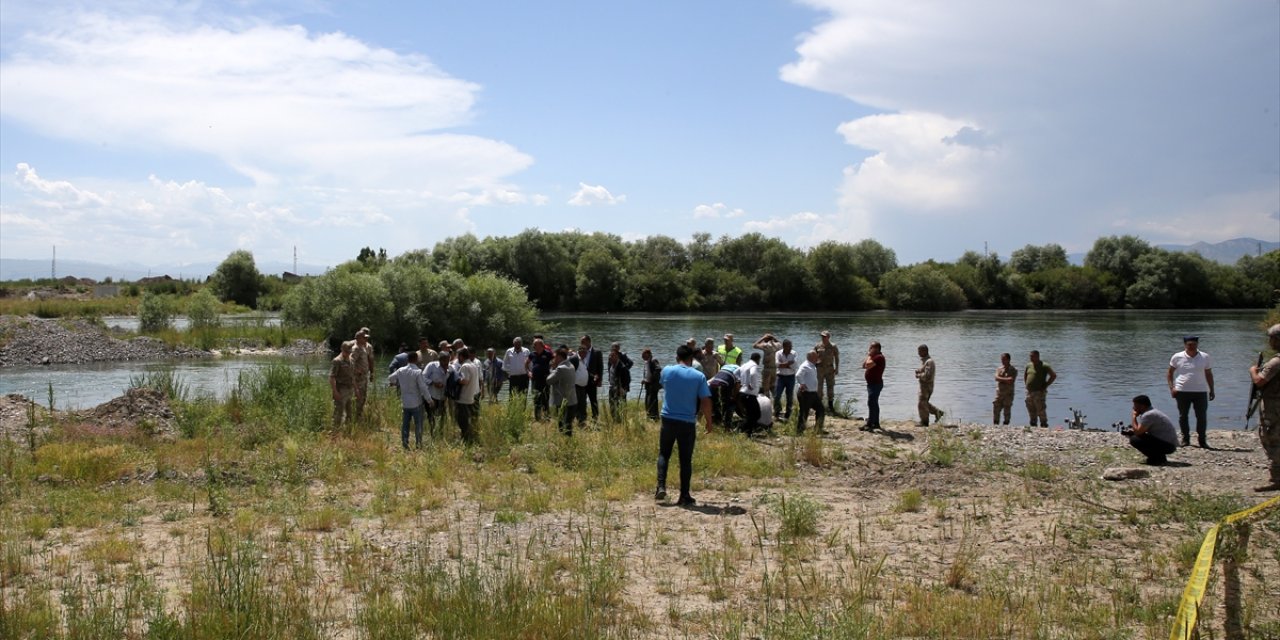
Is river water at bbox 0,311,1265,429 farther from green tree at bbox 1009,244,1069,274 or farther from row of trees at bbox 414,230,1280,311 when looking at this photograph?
green tree at bbox 1009,244,1069,274

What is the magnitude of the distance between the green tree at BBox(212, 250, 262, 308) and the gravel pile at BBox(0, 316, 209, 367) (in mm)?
48612

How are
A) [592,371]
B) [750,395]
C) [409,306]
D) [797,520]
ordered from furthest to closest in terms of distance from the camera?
[409,306]
[592,371]
[750,395]
[797,520]

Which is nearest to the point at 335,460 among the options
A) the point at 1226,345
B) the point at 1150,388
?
the point at 1150,388

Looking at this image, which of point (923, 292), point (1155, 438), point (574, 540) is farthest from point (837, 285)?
point (574, 540)

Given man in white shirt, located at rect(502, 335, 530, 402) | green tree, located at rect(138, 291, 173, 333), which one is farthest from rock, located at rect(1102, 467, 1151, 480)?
green tree, located at rect(138, 291, 173, 333)

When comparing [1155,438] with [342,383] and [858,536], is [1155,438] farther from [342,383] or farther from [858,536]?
[342,383]

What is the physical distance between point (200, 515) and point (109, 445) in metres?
4.58

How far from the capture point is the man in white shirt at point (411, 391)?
13.1 meters

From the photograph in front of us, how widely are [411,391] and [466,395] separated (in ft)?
2.87

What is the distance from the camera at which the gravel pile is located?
3909 centimetres

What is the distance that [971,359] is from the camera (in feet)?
132

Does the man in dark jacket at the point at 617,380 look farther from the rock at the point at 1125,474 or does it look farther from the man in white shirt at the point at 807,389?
the rock at the point at 1125,474

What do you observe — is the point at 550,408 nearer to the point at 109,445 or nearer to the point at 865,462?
the point at 865,462

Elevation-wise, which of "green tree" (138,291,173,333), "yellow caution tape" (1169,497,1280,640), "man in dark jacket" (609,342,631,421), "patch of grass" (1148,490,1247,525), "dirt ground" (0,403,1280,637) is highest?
"green tree" (138,291,173,333)
